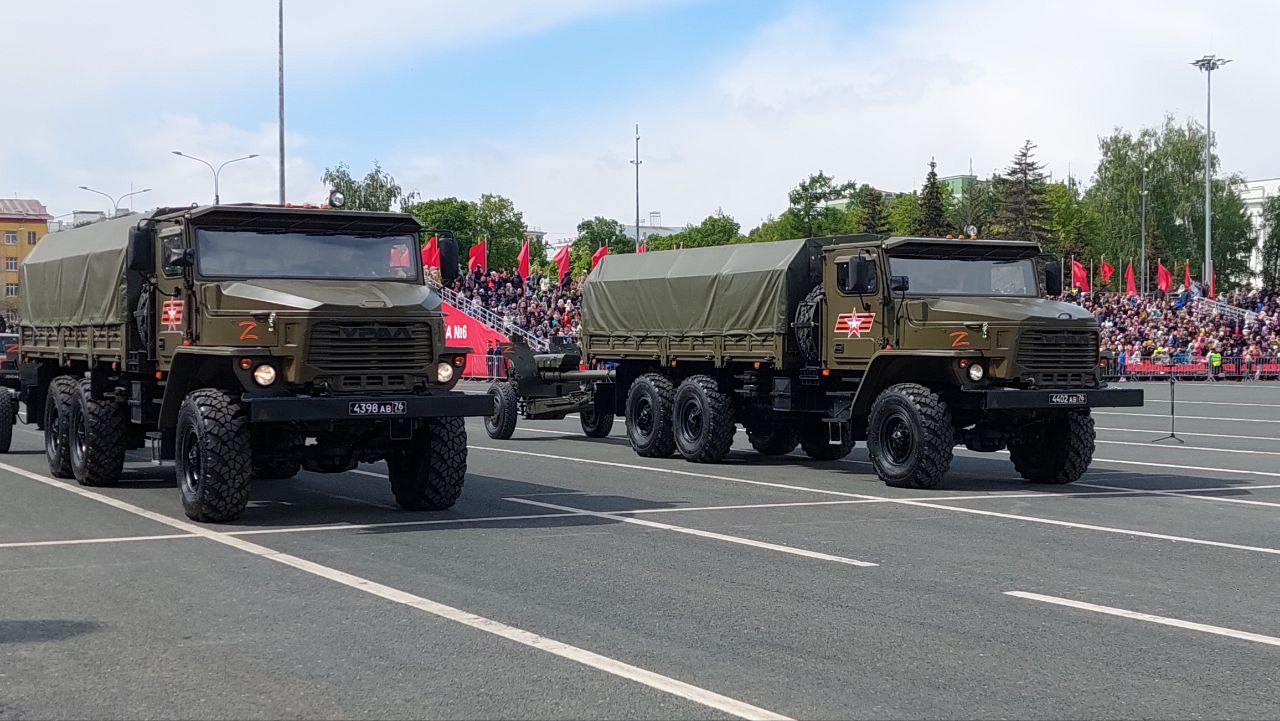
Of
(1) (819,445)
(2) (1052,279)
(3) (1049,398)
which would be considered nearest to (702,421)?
(1) (819,445)

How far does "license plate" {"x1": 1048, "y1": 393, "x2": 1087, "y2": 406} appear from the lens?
628 inches

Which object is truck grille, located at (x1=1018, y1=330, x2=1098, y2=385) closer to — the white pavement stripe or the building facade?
the white pavement stripe

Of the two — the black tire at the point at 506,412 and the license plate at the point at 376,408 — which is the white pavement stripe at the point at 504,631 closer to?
the license plate at the point at 376,408

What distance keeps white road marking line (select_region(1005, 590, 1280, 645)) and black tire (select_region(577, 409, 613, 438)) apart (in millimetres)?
15522

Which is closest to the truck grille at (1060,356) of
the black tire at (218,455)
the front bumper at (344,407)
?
the front bumper at (344,407)

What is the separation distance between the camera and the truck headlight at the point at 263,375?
1277 centimetres

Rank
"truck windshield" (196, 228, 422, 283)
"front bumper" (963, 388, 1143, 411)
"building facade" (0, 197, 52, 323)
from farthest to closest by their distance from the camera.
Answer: "building facade" (0, 197, 52, 323), "front bumper" (963, 388, 1143, 411), "truck windshield" (196, 228, 422, 283)

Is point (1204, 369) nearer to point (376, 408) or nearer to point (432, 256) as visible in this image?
point (432, 256)

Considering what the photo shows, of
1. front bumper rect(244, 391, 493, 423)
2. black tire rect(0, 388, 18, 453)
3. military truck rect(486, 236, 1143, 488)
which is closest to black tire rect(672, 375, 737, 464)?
military truck rect(486, 236, 1143, 488)

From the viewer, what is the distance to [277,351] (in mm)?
12766

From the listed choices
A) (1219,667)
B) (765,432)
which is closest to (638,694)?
(1219,667)

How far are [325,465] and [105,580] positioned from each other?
368cm

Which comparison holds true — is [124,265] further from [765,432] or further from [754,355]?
[765,432]

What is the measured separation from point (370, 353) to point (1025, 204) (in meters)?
97.2
